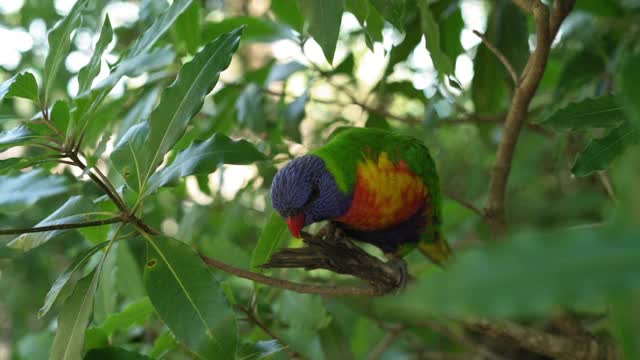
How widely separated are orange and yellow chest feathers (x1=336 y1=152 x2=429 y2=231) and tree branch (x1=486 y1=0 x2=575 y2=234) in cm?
25

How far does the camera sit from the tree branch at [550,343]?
1.72m

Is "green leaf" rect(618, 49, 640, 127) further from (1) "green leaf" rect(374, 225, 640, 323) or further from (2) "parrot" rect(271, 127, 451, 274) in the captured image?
(2) "parrot" rect(271, 127, 451, 274)

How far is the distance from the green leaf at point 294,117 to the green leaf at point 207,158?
0.67 metres

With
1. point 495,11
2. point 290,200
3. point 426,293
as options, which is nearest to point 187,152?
point 290,200

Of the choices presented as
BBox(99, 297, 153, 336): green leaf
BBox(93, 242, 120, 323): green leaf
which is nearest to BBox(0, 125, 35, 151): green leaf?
BBox(99, 297, 153, 336): green leaf

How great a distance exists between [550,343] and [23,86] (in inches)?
61.5

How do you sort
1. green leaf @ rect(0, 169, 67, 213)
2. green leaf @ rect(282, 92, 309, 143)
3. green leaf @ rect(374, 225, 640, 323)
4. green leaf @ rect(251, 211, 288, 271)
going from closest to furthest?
green leaf @ rect(374, 225, 640, 323) → green leaf @ rect(0, 169, 67, 213) → green leaf @ rect(251, 211, 288, 271) → green leaf @ rect(282, 92, 309, 143)

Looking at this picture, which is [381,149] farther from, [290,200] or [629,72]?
[629,72]

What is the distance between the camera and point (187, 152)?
1337 millimetres

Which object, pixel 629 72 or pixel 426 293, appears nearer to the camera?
pixel 426 293

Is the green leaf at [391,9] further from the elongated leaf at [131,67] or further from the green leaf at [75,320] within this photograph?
the green leaf at [75,320]

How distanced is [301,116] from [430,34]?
2.16ft

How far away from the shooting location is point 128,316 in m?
1.57

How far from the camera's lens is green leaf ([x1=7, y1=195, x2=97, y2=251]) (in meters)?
1.31
